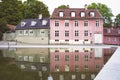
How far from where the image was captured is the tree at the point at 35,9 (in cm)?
7156

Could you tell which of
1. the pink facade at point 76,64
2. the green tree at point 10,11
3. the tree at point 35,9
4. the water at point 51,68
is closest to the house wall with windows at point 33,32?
the green tree at point 10,11

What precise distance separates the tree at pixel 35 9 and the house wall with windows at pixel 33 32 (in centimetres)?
1194

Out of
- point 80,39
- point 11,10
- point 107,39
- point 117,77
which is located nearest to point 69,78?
point 117,77

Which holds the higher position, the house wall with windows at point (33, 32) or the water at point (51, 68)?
the house wall with windows at point (33, 32)

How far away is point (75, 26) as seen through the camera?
5553 cm

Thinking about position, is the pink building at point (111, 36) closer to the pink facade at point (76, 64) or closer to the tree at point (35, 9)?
the tree at point (35, 9)

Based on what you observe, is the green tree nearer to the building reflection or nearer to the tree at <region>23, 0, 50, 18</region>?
the tree at <region>23, 0, 50, 18</region>

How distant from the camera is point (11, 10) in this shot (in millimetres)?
68875

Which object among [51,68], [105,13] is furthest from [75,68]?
[105,13]

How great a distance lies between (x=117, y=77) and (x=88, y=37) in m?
43.2

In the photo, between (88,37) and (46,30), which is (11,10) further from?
(88,37)

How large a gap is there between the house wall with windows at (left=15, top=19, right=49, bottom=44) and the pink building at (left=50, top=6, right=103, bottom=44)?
188cm

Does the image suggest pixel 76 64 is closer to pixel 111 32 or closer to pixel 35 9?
pixel 111 32

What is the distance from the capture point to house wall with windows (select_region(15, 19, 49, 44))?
56688mm
